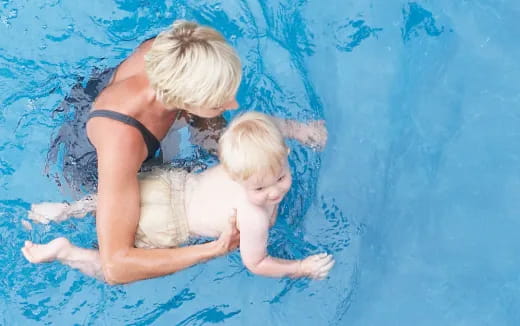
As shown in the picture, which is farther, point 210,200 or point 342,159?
point 342,159

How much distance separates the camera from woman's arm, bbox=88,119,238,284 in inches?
101

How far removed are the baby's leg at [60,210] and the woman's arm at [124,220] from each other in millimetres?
551

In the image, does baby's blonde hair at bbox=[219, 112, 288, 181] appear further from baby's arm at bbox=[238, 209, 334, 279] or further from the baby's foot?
the baby's foot

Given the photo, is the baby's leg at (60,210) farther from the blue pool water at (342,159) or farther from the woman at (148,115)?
the woman at (148,115)

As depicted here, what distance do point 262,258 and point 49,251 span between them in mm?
993

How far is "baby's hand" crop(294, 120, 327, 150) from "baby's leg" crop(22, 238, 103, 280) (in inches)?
44.1

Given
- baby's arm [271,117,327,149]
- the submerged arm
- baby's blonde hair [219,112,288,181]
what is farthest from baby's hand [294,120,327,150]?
baby's blonde hair [219,112,288,181]

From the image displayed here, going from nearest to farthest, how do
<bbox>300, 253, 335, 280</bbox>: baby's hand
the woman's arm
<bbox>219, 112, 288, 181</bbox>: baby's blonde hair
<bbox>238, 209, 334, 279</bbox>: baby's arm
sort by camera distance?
<bbox>219, 112, 288, 181</bbox>: baby's blonde hair, the woman's arm, <bbox>238, 209, 334, 279</bbox>: baby's arm, <bbox>300, 253, 335, 280</bbox>: baby's hand

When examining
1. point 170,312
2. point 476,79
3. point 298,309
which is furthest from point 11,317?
point 476,79

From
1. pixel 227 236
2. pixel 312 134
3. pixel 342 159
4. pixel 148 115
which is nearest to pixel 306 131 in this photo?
pixel 312 134

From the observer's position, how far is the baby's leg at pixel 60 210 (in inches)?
128

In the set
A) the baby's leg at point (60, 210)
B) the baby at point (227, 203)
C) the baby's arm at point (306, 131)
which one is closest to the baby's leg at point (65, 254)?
the baby at point (227, 203)

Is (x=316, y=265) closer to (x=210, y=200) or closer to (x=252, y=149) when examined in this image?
(x=210, y=200)

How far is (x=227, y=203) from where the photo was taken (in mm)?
2791
